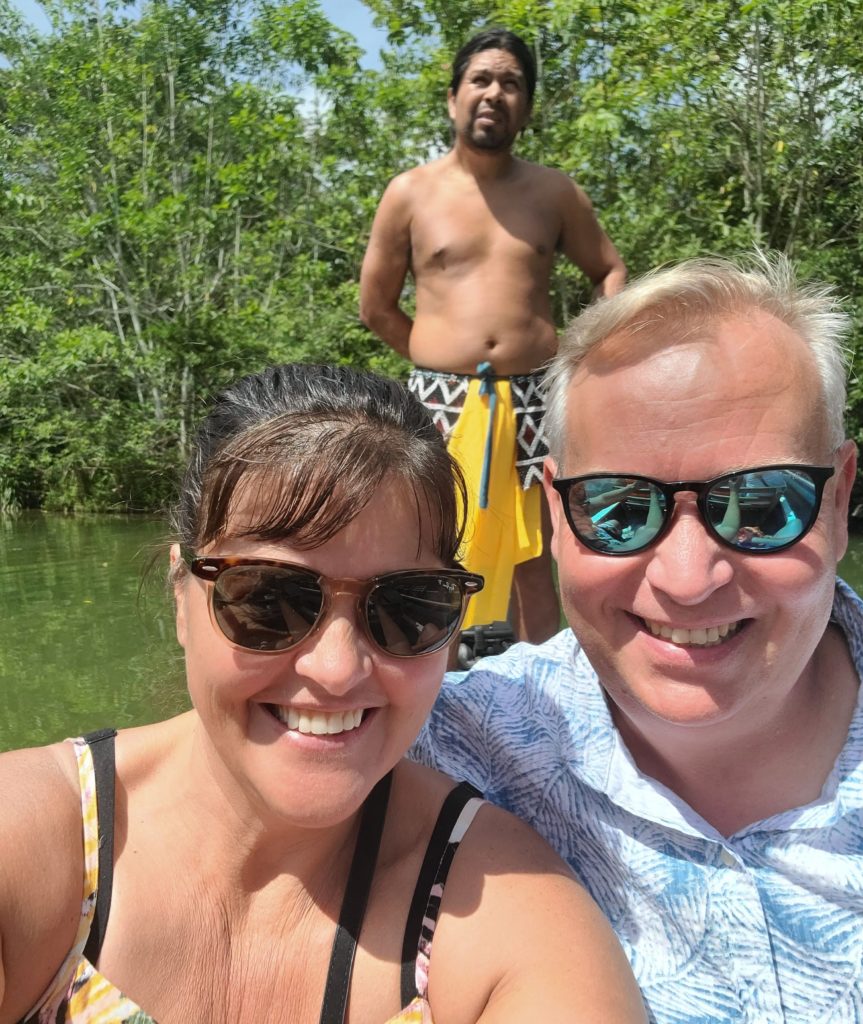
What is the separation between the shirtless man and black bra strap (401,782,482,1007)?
195 centimetres

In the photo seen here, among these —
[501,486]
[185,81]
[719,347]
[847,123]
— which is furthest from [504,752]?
[185,81]

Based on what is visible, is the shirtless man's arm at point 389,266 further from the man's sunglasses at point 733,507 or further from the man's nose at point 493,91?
the man's sunglasses at point 733,507

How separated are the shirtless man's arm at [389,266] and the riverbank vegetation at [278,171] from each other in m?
5.49

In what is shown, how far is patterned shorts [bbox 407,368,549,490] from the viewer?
3562mm

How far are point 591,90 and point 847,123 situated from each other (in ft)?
8.38

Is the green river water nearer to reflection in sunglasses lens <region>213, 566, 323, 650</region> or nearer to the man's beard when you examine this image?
reflection in sunglasses lens <region>213, 566, 323, 650</region>

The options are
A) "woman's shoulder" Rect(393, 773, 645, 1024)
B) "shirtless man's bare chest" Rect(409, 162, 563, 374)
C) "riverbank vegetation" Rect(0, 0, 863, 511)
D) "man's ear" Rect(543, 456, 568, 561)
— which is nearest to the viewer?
"woman's shoulder" Rect(393, 773, 645, 1024)

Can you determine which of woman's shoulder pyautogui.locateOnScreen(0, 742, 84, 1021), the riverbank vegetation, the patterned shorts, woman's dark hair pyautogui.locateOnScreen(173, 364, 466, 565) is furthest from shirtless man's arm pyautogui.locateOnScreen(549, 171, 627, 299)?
the riverbank vegetation

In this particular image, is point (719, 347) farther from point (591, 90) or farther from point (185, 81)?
point (185, 81)

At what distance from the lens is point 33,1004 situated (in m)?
1.31

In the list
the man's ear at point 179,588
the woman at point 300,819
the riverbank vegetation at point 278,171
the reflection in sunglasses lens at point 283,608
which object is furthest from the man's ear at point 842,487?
the riverbank vegetation at point 278,171

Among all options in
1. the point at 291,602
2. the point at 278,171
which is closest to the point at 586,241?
the point at 291,602

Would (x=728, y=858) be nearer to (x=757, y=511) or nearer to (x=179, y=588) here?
(x=757, y=511)

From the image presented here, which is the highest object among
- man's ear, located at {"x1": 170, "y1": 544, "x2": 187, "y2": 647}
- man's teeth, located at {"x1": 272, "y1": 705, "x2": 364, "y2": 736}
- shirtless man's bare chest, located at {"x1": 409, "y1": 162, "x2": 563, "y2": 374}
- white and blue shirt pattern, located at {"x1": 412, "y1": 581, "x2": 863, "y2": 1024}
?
shirtless man's bare chest, located at {"x1": 409, "y1": 162, "x2": 563, "y2": 374}
